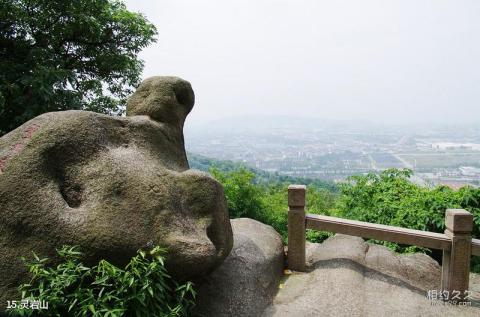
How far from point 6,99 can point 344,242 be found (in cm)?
725

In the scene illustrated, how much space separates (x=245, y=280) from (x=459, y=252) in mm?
2740

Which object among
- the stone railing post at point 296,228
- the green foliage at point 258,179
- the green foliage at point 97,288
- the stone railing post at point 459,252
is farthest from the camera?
the green foliage at point 258,179

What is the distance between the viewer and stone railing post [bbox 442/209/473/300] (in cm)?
480

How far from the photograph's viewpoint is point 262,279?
4805 millimetres

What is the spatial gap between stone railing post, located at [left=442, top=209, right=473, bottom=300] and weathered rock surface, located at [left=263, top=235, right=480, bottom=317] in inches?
11.0

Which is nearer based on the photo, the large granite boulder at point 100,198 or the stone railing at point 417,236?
the large granite boulder at point 100,198

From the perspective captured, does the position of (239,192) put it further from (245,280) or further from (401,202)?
(245,280)

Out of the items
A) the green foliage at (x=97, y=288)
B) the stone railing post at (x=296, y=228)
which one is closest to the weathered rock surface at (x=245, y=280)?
the stone railing post at (x=296, y=228)

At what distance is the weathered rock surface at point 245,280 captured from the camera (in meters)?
4.23

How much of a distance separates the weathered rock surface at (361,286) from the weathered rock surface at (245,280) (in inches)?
8.3

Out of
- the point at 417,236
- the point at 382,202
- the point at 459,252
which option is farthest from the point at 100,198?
the point at 382,202

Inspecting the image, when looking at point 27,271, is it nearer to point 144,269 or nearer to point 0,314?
point 0,314

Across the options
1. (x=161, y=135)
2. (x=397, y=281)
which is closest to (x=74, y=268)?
(x=161, y=135)

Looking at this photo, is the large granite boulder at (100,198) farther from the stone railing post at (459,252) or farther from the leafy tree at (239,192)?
the leafy tree at (239,192)
